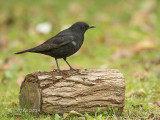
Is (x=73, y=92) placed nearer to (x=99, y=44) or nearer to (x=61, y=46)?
Result: (x=61, y=46)

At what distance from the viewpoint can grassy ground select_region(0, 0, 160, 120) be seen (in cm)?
496

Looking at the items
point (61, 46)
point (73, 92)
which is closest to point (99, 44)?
point (61, 46)

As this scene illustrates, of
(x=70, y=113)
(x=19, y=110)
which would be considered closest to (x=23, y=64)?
(x=19, y=110)

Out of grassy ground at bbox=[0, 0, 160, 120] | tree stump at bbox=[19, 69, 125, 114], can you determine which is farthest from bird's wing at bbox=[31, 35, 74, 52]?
grassy ground at bbox=[0, 0, 160, 120]

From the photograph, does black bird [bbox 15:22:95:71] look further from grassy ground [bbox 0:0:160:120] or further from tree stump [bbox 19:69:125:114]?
grassy ground [bbox 0:0:160:120]

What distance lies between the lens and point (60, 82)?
405 centimetres

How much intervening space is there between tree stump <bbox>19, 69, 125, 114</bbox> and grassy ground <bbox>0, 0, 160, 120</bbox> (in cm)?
15

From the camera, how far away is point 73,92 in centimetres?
403

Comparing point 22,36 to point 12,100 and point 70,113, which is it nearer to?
point 12,100

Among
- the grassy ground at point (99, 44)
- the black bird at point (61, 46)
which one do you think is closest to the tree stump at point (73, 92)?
the grassy ground at point (99, 44)

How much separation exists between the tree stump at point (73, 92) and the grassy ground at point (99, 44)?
0.15m

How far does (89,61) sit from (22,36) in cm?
288

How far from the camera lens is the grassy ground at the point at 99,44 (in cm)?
496

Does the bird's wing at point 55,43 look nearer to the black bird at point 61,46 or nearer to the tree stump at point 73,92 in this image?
the black bird at point 61,46
